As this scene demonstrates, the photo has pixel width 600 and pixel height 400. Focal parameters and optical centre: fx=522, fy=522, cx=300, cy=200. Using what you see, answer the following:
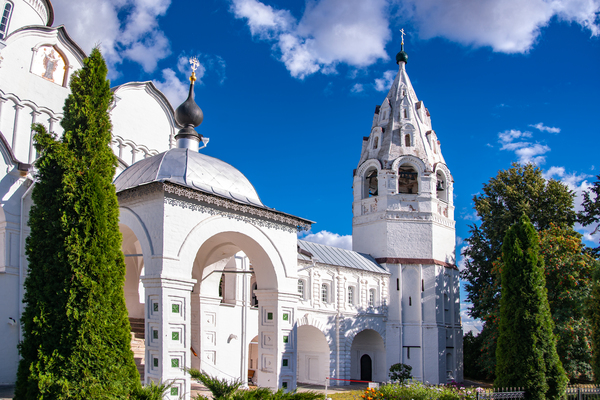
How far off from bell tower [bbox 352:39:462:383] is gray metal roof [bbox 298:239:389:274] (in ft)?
2.50

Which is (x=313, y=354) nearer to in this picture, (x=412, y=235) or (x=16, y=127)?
(x=412, y=235)

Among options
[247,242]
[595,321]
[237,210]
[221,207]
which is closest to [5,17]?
[221,207]

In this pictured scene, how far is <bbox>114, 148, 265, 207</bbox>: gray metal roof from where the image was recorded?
10523 mm

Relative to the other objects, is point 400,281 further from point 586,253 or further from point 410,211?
point 586,253

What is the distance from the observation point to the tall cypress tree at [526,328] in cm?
1266

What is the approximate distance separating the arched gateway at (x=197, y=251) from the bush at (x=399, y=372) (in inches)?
340

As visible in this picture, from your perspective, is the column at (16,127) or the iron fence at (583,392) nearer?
the iron fence at (583,392)

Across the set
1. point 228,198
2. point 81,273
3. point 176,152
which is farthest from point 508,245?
point 81,273

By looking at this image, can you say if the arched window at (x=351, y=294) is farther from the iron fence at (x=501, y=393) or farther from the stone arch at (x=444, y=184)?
the iron fence at (x=501, y=393)

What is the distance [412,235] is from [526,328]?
11.2 metres

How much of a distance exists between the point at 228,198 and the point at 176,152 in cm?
187

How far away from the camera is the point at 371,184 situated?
26.3 meters

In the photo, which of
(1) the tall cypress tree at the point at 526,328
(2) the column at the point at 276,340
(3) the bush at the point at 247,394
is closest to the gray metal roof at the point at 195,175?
(2) the column at the point at 276,340

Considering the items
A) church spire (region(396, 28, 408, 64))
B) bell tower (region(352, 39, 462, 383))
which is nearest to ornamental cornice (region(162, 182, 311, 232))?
bell tower (region(352, 39, 462, 383))
